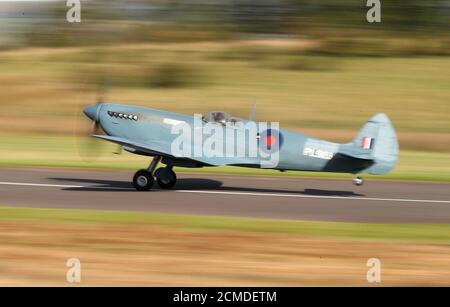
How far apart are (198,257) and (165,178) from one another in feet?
23.0

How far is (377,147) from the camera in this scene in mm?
16828

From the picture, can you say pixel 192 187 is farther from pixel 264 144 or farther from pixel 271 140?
pixel 271 140

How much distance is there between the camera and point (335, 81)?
161ft

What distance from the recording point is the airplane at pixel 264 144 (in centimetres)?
1680

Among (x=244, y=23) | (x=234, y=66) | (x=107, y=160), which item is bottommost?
(x=107, y=160)

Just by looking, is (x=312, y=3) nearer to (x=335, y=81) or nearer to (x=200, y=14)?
(x=200, y=14)

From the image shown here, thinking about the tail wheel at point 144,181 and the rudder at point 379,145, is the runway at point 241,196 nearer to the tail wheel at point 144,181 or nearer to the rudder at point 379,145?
the tail wheel at point 144,181

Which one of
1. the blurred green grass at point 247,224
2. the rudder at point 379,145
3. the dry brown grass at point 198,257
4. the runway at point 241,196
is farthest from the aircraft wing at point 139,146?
the rudder at point 379,145

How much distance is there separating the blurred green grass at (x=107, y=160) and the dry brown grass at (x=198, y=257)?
9256 millimetres

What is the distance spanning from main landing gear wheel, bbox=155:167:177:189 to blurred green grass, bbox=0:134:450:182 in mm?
3861

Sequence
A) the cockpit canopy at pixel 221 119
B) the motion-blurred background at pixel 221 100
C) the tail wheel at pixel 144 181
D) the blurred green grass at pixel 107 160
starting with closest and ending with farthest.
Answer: the motion-blurred background at pixel 221 100
the cockpit canopy at pixel 221 119
the tail wheel at pixel 144 181
the blurred green grass at pixel 107 160

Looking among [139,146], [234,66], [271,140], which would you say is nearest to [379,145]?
[271,140]

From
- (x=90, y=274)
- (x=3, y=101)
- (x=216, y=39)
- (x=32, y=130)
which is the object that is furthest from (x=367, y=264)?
(x=216, y=39)

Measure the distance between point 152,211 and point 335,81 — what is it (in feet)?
118
